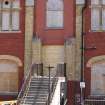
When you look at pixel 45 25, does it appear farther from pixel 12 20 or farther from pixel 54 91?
pixel 54 91

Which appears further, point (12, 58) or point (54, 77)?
point (12, 58)

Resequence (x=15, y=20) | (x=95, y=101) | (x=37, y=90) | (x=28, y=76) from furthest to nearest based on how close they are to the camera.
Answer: (x=15, y=20)
(x=95, y=101)
(x=28, y=76)
(x=37, y=90)

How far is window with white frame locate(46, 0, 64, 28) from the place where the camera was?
40750 millimetres

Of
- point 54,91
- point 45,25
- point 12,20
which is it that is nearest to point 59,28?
point 45,25

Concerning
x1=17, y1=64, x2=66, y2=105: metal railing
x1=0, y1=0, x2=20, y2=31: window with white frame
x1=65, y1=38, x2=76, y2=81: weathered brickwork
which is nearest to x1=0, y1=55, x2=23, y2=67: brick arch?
x1=17, y1=64, x2=66, y2=105: metal railing

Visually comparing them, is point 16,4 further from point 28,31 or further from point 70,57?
point 70,57

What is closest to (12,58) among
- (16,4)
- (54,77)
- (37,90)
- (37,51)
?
(37,51)

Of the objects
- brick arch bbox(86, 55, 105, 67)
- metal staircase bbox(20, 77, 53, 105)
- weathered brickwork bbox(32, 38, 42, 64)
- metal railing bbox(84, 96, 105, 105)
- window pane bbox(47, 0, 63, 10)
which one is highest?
window pane bbox(47, 0, 63, 10)

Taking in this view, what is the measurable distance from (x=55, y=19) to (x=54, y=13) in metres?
0.47

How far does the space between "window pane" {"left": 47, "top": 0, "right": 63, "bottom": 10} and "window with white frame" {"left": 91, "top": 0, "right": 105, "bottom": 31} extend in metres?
2.38

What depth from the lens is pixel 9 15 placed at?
4150 cm

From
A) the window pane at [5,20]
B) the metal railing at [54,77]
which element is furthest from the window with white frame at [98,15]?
the window pane at [5,20]

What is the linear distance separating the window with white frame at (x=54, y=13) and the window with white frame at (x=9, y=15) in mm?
2292

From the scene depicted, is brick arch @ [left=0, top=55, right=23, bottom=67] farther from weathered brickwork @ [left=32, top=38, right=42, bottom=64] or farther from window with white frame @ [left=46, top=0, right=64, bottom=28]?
window with white frame @ [left=46, top=0, right=64, bottom=28]
